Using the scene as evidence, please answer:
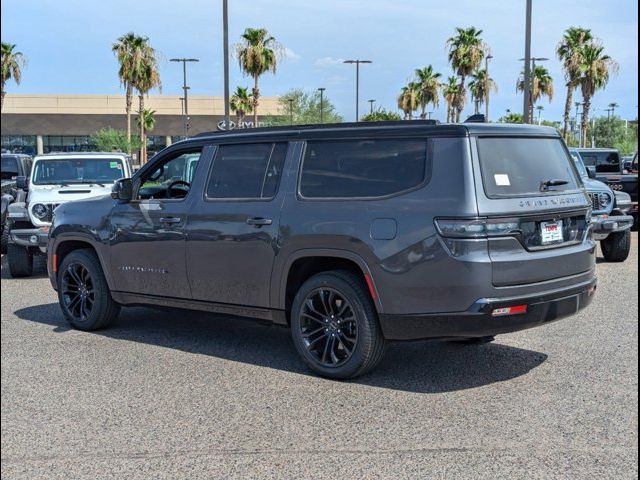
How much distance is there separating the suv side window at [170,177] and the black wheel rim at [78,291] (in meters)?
0.96

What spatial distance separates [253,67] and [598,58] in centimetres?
2181

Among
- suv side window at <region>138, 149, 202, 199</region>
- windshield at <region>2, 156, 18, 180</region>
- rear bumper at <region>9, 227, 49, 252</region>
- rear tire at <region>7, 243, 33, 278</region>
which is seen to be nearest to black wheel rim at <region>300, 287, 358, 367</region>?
suv side window at <region>138, 149, 202, 199</region>

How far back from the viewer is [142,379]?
19.6 ft

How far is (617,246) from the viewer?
12.8 metres

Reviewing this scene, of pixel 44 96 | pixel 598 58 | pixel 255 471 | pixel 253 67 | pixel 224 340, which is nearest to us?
pixel 255 471

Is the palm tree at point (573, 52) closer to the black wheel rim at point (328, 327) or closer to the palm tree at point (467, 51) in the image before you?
the palm tree at point (467, 51)

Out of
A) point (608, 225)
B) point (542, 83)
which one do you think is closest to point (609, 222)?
point (608, 225)

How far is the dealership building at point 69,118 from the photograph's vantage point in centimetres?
7225

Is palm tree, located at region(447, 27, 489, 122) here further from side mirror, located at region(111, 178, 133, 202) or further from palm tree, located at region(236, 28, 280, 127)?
side mirror, located at region(111, 178, 133, 202)

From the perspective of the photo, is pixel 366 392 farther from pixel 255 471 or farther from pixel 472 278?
pixel 255 471

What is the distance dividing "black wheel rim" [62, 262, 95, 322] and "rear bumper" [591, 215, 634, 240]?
763cm

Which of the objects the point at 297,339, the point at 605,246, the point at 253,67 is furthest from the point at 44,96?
the point at 297,339

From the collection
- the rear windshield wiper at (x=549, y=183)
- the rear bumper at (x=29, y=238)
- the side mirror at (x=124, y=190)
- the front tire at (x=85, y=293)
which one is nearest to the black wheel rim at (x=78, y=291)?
the front tire at (x=85, y=293)

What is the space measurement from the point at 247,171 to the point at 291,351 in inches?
62.5
